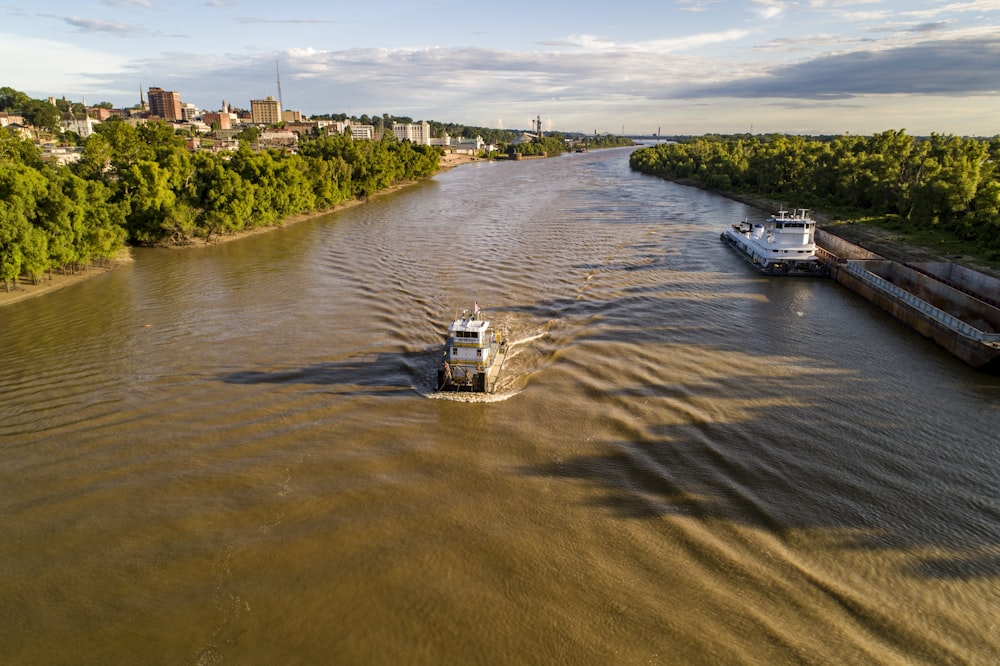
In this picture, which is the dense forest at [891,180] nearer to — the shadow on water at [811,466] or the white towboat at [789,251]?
the white towboat at [789,251]

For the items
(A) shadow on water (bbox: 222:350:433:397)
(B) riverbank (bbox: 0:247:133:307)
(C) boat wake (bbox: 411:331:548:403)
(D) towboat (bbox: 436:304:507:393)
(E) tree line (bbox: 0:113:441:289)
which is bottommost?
(C) boat wake (bbox: 411:331:548:403)

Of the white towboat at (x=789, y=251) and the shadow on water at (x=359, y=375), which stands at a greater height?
the white towboat at (x=789, y=251)

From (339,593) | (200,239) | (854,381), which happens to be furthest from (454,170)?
(339,593)

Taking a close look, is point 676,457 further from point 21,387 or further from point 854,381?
point 21,387

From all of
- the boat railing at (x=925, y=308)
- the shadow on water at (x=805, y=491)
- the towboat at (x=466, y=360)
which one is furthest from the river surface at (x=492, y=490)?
the boat railing at (x=925, y=308)

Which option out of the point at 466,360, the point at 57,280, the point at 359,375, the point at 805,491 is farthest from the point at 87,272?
the point at 805,491

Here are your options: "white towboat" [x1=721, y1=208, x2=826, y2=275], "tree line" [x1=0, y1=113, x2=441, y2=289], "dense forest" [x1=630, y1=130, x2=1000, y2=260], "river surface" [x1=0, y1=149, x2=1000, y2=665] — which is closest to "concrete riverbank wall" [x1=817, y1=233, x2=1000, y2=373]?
"river surface" [x1=0, y1=149, x2=1000, y2=665]

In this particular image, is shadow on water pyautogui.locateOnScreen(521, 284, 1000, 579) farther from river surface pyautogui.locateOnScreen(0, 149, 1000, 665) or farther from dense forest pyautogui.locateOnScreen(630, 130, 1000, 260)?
dense forest pyautogui.locateOnScreen(630, 130, 1000, 260)
